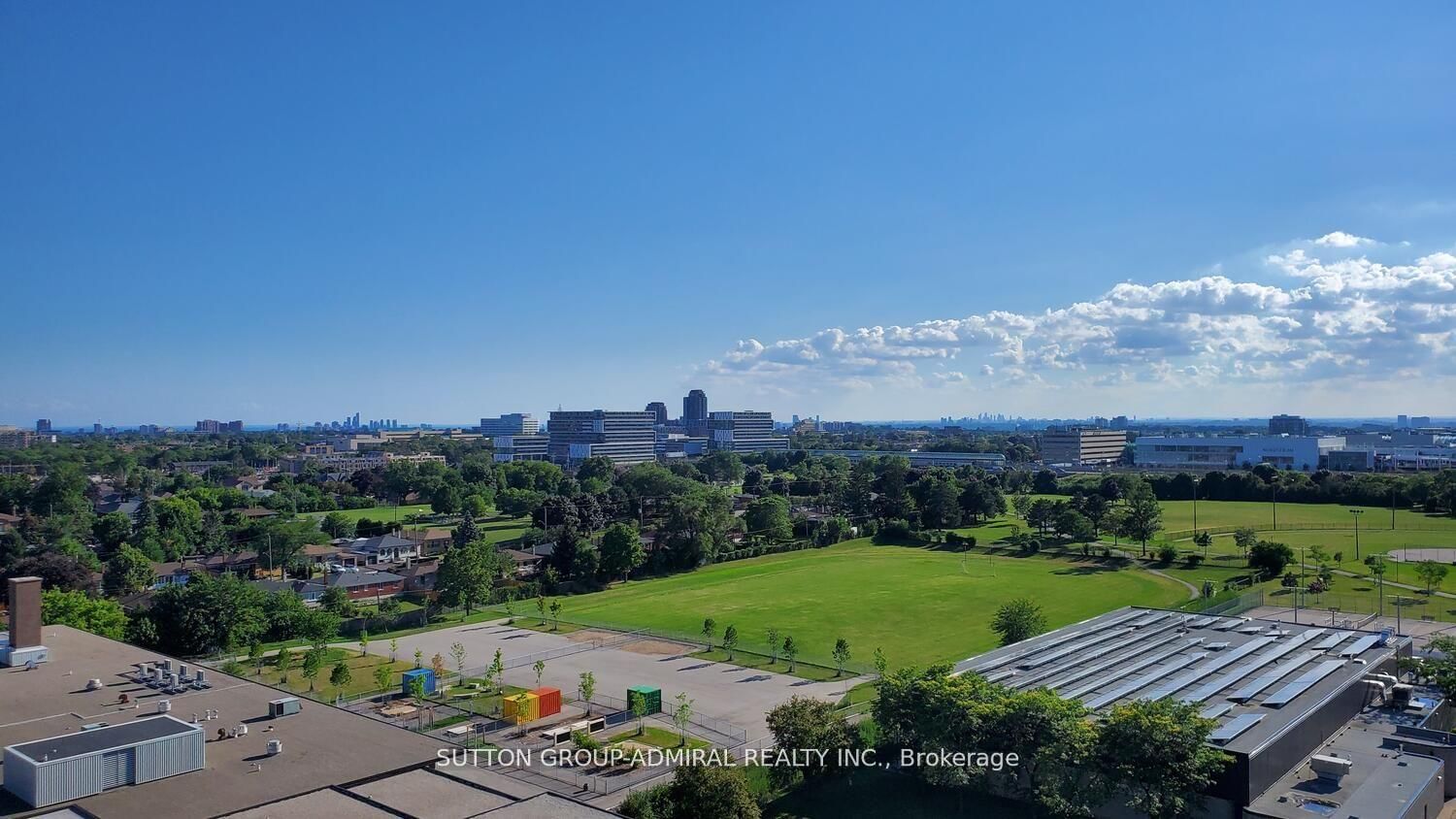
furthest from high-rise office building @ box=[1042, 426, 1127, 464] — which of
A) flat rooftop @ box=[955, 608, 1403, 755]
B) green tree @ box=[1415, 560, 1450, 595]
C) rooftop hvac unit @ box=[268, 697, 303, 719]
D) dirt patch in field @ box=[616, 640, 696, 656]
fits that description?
rooftop hvac unit @ box=[268, 697, 303, 719]

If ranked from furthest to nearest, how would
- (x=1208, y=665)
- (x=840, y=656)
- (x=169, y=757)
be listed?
(x=840, y=656) < (x=1208, y=665) < (x=169, y=757)

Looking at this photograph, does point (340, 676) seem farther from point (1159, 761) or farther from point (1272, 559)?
point (1272, 559)

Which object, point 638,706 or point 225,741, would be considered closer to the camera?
point 225,741

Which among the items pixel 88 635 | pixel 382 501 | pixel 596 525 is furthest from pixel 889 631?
pixel 382 501

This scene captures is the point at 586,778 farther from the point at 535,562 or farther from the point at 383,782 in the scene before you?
the point at 535,562

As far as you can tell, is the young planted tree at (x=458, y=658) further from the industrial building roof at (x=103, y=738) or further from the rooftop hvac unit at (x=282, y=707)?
the industrial building roof at (x=103, y=738)

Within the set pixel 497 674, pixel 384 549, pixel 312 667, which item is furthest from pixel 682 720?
pixel 384 549
